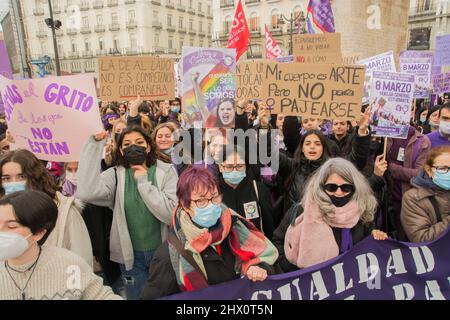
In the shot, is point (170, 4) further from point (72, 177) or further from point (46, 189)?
point (46, 189)

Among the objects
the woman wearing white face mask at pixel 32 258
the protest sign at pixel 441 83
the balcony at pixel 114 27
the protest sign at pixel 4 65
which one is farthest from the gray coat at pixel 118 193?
the balcony at pixel 114 27

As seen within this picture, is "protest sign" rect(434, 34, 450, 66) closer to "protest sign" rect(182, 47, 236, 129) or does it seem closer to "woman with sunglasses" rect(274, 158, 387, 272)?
"protest sign" rect(182, 47, 236, 129)

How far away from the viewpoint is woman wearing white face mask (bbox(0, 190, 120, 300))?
1.53 metres

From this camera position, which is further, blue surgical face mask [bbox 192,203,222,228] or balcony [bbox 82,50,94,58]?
balcony [bbox 82,50,94,58]

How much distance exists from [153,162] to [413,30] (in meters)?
40.8

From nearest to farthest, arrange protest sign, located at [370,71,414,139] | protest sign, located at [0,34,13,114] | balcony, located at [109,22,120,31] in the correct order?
protest sign, located at [370,71,414,139], protest sign, located at [0,34,13,114], balcony, located at [109,22,120,31]

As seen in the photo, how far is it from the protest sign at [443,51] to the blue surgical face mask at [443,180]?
18.8ft

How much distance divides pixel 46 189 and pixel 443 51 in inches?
304

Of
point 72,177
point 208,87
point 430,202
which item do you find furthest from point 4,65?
point 430,202

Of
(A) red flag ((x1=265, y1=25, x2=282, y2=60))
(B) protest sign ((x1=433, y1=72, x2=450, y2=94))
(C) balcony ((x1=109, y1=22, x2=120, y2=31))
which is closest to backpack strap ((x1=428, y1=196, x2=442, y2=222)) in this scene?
(B) protest sign ((x1=433, y1=72, x2=450, y2=94))

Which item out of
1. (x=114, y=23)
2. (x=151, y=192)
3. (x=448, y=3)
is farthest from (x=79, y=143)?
(x=114, y=23)

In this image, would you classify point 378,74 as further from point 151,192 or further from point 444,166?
point 151,192

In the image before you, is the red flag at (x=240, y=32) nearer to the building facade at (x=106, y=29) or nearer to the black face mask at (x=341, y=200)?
the black face mask at (x=341, y=200)

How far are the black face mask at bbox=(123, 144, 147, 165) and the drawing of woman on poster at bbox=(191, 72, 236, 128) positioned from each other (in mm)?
1741
